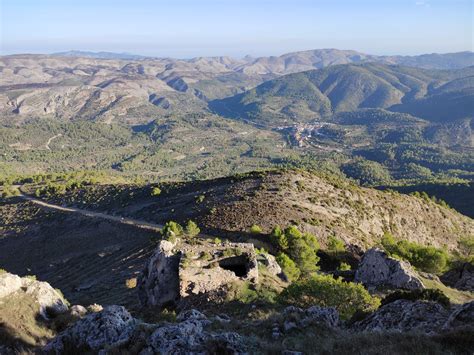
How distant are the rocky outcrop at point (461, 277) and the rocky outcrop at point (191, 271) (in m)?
30.2

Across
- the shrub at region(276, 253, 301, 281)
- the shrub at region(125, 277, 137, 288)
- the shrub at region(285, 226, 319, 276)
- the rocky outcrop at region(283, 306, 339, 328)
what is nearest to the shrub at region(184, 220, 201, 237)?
the shrub at region(285, 226, 319, 276)

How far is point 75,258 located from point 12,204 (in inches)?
2381

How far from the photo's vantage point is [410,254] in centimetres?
6003

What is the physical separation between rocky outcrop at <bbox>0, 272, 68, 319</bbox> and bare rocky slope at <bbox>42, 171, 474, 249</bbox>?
3860 cm

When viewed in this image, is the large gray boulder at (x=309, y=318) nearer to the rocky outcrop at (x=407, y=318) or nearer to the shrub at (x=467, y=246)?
the rocky outcrop at (x=407, y=318)

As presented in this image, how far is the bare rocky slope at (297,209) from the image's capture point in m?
74.1

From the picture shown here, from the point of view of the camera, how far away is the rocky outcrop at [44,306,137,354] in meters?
19.7

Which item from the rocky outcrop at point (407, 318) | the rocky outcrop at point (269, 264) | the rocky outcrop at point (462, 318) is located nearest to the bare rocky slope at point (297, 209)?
the rocky outcrop at point (269, 264)

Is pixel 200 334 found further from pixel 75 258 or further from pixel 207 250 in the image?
pixel 75 258

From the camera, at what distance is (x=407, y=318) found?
2192 centimetres

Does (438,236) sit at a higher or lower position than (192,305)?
lower

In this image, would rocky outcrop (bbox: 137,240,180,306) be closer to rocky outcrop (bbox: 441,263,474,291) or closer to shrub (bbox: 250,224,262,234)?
shrub (bbox: 250,224,262,234)

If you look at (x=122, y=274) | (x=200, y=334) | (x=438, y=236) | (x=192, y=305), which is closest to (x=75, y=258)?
(x=122, y=274)

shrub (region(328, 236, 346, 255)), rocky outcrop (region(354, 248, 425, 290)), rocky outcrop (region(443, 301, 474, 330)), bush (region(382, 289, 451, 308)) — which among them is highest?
rocky outcrop (region(443, 301, 474, 330))
